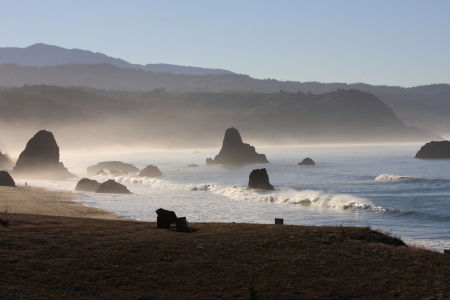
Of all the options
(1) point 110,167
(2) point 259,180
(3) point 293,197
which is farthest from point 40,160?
(3) point 293,197

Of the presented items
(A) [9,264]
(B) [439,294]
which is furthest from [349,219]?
(A) [9,264]

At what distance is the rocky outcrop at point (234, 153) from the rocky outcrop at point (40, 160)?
52078 mm

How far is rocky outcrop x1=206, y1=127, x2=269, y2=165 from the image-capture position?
413 feet

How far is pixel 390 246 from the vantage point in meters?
17.1

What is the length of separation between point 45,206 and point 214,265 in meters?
25.3

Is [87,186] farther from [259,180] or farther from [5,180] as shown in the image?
[259,180]

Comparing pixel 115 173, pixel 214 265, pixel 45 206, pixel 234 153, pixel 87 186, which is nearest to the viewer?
pixel 214 265

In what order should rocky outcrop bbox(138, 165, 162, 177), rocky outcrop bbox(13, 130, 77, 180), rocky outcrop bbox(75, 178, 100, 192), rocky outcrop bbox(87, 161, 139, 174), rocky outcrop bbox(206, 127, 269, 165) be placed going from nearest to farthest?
rocky outcrop bbox(75, 178, 100, 192) → rocky outcrop bbox(13, 130, 77, 180) → rocky outcrop bbox(138, 165, 162, 177) → rocky outcrop bbox(87, 161, 139, 174) → rocky outcrop bbox(206, 127, 269, 165)

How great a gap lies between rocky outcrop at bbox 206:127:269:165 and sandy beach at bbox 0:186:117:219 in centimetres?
8030

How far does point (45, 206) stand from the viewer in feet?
123

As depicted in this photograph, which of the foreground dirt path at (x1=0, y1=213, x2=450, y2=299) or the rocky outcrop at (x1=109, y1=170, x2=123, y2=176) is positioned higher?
the rocky outcrop at (x1=109, y1=170, x2=123, y2=176)

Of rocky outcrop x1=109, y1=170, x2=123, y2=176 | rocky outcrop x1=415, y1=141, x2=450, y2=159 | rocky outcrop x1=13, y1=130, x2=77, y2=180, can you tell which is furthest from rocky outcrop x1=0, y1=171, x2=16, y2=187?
rocky outcrop x1=415, y1=141, x2=450, y2=159

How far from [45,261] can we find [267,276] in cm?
592

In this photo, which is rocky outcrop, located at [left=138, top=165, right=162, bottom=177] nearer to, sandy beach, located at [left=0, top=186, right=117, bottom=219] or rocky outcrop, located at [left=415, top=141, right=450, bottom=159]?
sandy beach, located at [left=0, top=186, right=117, bottom=219]
